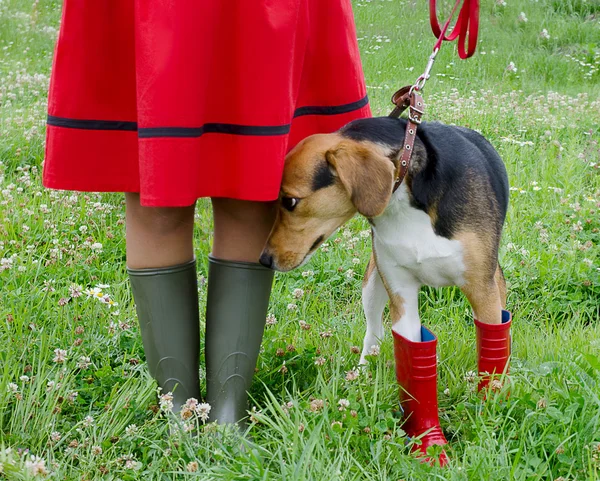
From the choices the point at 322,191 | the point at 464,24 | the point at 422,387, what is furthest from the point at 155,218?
the point at 464,24

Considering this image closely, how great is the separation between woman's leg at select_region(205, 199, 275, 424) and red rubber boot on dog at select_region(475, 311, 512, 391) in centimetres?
79

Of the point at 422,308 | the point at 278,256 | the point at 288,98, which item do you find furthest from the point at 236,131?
the point at 422,308

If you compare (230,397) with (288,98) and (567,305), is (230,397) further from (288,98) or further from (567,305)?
→ (567,305)

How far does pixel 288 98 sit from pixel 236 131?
19 centimetres

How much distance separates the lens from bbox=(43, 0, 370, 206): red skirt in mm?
2135

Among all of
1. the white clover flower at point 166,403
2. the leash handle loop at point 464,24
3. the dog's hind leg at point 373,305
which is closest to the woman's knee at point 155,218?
the white clover flower at point 166,403

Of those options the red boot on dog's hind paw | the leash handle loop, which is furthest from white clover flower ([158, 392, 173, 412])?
the leash handle loop

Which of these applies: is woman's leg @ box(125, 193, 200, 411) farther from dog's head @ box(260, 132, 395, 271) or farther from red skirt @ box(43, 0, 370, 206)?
dog's head @ box(260, 132, 395, 271)

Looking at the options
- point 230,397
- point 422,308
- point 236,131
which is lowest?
point 422,308

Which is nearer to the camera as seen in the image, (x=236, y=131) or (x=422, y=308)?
(x=236, y=131)

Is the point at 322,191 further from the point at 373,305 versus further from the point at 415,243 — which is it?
the point at 373,305

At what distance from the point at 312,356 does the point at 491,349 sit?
0.67m

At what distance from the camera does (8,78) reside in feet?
24.2

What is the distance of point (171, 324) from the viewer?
8.48ft
